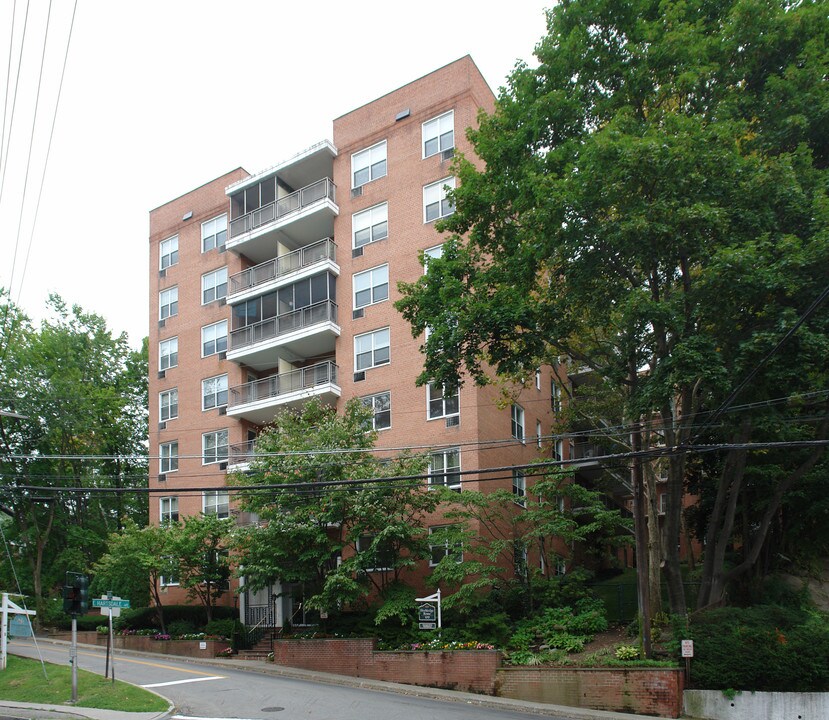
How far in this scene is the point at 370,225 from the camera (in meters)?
35.1

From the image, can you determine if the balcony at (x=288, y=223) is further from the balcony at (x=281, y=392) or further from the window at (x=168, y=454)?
the window at (x=168, y=454)

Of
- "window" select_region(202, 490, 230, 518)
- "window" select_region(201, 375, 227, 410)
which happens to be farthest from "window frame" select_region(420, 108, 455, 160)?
"window" select_region(202, 490, 230, 518)

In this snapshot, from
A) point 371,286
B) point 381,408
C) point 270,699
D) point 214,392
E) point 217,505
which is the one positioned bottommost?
point 270,699

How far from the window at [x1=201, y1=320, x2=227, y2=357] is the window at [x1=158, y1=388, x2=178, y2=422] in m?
2.86

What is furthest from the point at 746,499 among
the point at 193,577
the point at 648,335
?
the point at 193,577

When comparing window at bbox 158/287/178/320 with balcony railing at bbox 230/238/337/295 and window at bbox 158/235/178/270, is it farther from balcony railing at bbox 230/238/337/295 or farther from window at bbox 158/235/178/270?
balcony railing at bbox 230/238/337/295

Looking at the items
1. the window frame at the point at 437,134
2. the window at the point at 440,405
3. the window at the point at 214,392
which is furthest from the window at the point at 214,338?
the window frame at the point at 437,134

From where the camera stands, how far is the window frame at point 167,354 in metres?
41.5

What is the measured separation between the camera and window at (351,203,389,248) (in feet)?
114

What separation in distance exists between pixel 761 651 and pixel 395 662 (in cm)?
1049

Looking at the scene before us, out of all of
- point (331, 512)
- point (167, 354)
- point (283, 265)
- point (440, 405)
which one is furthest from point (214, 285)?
point (331, 512)

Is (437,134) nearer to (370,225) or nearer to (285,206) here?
(370,225)

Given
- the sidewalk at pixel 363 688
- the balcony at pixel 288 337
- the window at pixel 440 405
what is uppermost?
the balcony at pixel 288 337

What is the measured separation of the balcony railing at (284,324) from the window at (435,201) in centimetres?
567
